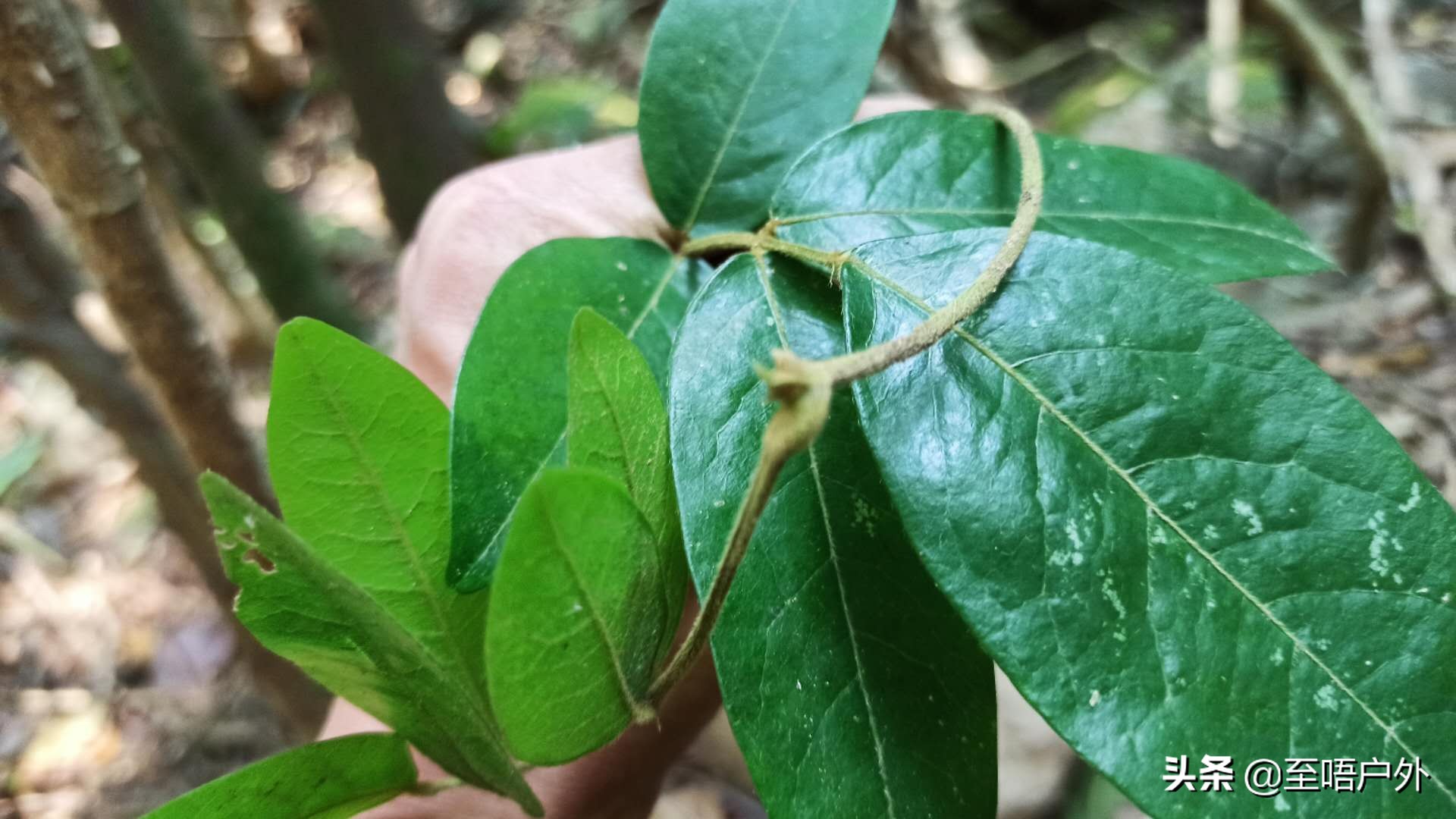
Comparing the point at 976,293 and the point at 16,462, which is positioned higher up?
the point at 976,293

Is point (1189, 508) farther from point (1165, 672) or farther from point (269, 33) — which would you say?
point (269, 33)

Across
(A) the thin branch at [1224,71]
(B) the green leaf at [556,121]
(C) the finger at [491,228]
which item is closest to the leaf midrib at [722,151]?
(C) the finger at [491,228]

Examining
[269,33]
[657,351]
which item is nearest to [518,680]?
[657,351]

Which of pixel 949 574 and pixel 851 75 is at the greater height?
pixel 851 75

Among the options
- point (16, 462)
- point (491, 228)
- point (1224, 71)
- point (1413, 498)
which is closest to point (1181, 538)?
point (1413, 498)

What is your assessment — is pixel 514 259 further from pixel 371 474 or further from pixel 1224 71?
pixel 1224 71

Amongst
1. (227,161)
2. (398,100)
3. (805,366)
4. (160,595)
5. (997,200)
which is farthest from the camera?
(398,100)

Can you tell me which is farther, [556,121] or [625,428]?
[556,121]

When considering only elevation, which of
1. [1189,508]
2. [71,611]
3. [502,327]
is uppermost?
[502,327]

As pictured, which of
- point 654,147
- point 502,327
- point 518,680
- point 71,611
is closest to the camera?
point 518,680
